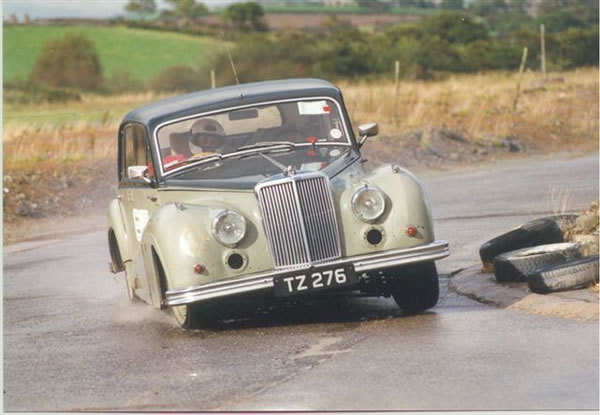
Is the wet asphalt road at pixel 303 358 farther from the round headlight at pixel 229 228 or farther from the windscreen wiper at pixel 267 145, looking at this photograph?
the windscreen wiper at pixel 267 145

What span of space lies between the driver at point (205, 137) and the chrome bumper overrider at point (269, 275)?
1.63 m

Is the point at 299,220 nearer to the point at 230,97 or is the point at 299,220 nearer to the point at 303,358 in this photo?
the point at 303,358

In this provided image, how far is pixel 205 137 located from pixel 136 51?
123 feet

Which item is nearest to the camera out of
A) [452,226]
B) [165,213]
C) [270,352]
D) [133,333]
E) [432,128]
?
[270,352]

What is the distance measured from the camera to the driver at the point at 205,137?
1034 cm

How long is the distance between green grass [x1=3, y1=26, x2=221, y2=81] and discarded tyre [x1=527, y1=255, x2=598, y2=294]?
3275 cm

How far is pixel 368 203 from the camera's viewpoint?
30.0 feet

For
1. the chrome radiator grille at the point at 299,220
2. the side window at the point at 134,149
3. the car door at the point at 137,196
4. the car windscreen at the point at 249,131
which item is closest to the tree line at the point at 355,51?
the side window at the point at 134,149

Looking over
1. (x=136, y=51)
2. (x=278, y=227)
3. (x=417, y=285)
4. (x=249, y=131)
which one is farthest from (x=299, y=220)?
(x=136, y=51)

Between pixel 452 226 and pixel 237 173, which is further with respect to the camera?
pixel 452 226

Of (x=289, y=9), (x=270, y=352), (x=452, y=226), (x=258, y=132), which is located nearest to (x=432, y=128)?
(x=452, y=226)

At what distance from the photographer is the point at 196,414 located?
704 cm

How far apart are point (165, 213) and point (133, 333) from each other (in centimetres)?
120

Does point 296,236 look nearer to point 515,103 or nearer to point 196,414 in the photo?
point 196,414
